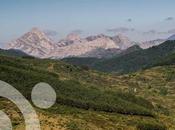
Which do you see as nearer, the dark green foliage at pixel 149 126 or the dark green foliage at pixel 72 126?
the dark green foliage at pixel 72 126

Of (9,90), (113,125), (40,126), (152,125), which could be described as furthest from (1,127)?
(152,125)

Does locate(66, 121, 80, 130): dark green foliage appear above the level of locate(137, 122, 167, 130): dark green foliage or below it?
above

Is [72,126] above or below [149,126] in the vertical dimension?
above

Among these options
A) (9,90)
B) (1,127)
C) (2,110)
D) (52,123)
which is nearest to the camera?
(1,127)

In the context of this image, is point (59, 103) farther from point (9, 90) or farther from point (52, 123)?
point (52, 123)

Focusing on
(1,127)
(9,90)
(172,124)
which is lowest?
(172,124)

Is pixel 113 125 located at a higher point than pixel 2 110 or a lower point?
lower

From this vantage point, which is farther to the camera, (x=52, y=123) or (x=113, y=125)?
(x=113, y=125)

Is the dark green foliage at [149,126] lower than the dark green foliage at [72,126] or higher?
lower

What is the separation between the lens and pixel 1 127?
127562 millimetres

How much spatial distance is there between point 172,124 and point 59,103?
57.5 metres

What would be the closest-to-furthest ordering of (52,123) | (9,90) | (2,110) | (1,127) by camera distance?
(1,127)
(52,123)
(2,110)
(9,90)

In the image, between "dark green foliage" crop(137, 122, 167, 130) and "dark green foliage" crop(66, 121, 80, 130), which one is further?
"dark green foliage" crop(137, 122, 167, 130)

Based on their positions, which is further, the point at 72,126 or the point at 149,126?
the point at 149,126
